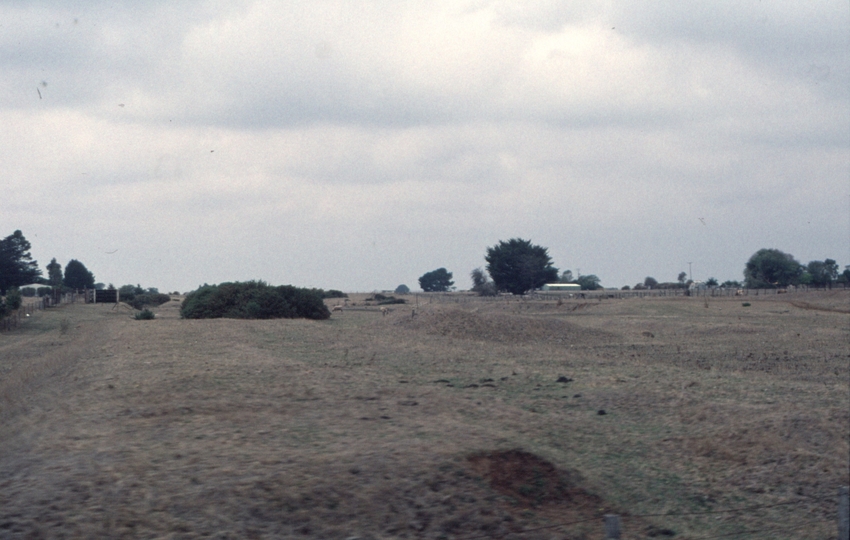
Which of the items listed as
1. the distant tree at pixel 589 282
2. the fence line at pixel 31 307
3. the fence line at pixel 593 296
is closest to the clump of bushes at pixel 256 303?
the fence line at pixel 31 307

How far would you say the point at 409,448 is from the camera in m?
10.1

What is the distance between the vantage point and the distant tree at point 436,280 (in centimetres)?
16788

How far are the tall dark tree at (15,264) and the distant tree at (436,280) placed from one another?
9602 cm

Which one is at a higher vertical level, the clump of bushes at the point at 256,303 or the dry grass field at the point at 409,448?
the clump of bushes at the point at 256,303

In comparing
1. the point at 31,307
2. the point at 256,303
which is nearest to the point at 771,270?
the point at 256,303

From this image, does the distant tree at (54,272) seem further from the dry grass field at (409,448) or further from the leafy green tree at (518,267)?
the dry grass field at (409,448)

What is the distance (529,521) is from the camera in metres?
8.66

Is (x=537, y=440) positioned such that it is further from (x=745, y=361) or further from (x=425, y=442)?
(x=745, y=361)

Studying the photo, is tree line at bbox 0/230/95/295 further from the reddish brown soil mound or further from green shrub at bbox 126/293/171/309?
the reddish brown soil mound

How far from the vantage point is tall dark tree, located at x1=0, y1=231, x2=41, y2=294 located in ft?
256

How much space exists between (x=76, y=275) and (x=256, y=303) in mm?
89435

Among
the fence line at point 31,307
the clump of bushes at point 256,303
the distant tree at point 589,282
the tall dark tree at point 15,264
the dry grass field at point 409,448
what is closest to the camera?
the dry grass field at point 409,448

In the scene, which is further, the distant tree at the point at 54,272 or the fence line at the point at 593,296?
the distant tree at the point at 54,272

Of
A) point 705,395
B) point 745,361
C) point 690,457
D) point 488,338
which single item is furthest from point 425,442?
point 488,338
